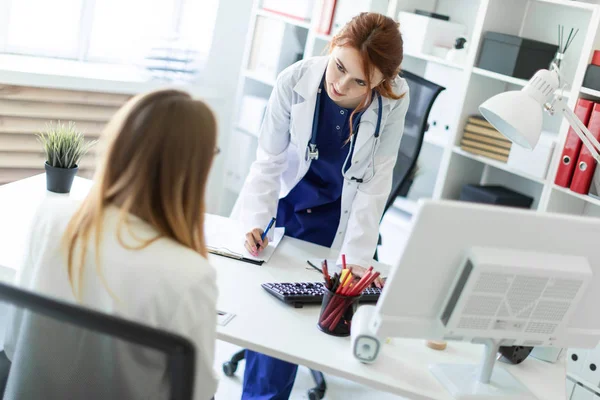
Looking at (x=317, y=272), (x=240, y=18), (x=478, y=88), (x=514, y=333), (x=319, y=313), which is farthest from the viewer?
(x=240, y=18)

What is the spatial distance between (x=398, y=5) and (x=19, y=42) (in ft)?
5.80

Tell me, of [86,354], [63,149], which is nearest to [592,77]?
[63,149]

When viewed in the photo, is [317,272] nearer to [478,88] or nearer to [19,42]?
[478,88]

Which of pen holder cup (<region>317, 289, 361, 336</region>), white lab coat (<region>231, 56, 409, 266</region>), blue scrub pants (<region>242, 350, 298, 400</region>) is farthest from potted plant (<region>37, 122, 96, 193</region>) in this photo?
pen holder cup (<region>317, 289, 361, 336</region>)

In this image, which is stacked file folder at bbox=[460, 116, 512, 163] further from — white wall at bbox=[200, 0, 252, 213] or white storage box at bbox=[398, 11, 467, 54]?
white wall at bbox=[200, 0, 252, 213]

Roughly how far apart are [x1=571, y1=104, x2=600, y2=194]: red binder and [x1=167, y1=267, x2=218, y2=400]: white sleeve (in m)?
2.07

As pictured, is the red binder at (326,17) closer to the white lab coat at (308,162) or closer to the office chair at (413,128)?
the office chair at (413,128)

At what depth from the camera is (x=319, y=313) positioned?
185 cm

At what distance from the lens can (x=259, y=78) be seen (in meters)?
4.02

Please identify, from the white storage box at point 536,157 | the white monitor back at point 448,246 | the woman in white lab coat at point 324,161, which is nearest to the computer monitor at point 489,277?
the white monitor back at point 448,246

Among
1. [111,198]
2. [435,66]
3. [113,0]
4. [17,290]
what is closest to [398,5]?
[435,66]

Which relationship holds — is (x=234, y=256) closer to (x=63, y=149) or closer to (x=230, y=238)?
(x=230, y=238)

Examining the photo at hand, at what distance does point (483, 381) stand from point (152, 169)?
90cm

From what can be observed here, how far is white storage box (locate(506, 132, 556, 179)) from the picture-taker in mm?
3102
